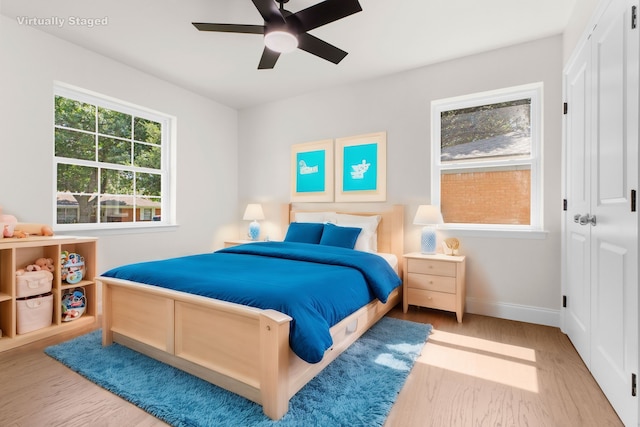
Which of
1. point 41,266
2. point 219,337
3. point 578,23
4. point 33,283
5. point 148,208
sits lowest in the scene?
point 219,337

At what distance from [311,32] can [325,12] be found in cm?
82

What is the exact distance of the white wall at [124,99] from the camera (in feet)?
8.25

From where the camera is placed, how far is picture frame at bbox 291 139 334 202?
388 cm

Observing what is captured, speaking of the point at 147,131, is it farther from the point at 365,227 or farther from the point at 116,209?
the point at 365,227

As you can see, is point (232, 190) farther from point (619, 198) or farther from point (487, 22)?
point (619, 198)

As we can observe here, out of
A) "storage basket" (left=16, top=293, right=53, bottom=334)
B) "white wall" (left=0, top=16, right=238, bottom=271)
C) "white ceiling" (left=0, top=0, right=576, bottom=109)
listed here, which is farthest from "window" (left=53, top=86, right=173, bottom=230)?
"storage basket" (left=16, top=293, right=53, bottom=334)

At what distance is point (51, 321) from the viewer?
2.52 meters

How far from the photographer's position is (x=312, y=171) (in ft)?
13.1

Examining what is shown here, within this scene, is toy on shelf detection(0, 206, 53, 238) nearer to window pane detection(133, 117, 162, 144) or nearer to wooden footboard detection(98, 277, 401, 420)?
wooden footboard detection(98, 277, 401, 420)

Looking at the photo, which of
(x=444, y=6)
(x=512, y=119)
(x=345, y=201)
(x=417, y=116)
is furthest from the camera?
(x=345, y=201)

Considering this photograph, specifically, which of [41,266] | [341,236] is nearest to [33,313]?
[41,266]

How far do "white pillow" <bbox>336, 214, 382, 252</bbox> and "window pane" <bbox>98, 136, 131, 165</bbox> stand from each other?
2499 millimetres

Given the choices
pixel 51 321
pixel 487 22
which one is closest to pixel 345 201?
pixel 487 22

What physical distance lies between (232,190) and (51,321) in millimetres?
2619
